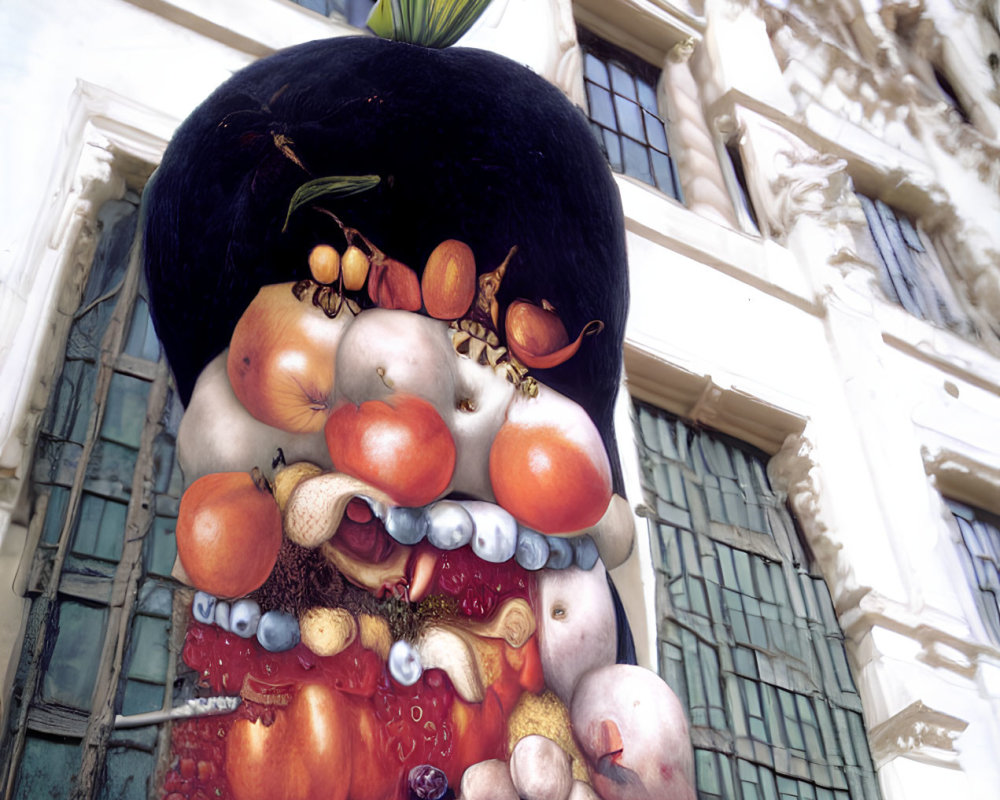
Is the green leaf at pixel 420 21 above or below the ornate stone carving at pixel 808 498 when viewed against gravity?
above

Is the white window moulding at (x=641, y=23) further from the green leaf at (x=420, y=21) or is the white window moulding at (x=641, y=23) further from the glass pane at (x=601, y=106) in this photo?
the green leaf at (x=420, y=21)

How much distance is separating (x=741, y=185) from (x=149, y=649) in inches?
258

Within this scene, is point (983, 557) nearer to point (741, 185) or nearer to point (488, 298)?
point (741, 185)

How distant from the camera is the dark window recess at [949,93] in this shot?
11461 millimetres

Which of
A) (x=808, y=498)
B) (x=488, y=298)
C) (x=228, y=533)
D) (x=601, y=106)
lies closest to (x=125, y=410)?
(x=228, y=533)

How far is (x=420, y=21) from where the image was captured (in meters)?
5.51

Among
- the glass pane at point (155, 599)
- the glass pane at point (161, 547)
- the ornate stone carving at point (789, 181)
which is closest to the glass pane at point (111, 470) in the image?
the glass pane at point (161, 547)

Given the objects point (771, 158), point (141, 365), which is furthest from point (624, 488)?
point (771, 158)

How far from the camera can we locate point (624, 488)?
532cm

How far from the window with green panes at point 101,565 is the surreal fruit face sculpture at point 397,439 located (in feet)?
0.42

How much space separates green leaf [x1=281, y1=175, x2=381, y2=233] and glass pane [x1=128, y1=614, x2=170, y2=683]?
1.75m

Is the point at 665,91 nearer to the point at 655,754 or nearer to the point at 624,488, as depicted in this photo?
the point at 624,488

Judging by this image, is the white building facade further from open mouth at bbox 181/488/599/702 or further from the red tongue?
the red tongue

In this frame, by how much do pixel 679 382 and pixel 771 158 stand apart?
10.1 ft
